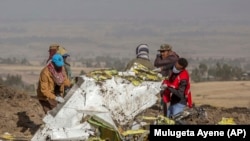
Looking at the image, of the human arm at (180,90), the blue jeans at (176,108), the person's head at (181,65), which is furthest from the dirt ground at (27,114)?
the person's head at (181,65)

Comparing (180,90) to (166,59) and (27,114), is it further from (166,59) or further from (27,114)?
(27,114)

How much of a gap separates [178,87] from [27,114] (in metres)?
5.11

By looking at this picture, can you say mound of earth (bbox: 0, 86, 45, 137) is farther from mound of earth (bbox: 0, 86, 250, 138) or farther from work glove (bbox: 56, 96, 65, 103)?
work glove (bbox: 56, 96, 65, 103)

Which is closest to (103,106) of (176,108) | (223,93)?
(176,108)

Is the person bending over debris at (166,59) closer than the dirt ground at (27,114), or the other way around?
the dirt ground at (27,114)

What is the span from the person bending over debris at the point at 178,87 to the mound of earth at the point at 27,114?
1.15 feet

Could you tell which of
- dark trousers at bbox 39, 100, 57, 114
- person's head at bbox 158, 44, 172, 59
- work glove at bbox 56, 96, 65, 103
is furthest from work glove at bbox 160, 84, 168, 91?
person's head at bbox 158, 44, 172, 59

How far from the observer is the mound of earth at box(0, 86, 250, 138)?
13797mm

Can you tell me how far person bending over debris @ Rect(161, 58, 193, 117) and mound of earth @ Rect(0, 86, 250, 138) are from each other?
35 cm

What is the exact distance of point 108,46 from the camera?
15700 centimetres

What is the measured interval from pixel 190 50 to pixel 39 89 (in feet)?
421

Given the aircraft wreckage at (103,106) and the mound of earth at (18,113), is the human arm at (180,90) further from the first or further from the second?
→ the mound of earth at (18,113)

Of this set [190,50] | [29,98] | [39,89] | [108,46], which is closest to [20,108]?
[29,98]

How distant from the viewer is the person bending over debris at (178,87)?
11.6m
